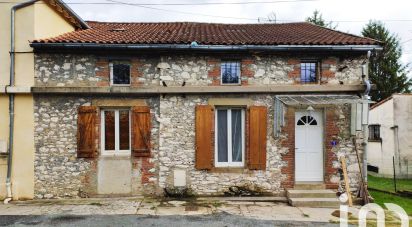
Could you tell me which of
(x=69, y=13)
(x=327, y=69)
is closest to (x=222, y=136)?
(x=327, y=69)

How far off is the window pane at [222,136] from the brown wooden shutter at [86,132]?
355 centimetres

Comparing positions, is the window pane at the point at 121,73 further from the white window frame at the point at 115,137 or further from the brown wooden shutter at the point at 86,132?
the brown wooden shutter at the point at 86,132

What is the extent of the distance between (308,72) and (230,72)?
7.57ft

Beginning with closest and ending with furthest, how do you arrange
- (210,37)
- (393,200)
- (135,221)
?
(135,221) < (393,200) < (210,37)

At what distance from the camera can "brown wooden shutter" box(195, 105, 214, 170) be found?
32.3 feet

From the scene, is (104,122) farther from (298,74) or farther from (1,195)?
(298,74)

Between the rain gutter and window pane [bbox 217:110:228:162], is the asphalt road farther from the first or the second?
the rain gutter

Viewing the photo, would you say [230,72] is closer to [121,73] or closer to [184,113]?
[184,113]

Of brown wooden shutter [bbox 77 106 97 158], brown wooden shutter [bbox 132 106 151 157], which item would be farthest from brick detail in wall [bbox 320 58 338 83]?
brown wooden shutter [bbox 77 106 97 158]

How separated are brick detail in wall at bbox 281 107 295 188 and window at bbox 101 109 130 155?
4.57 m

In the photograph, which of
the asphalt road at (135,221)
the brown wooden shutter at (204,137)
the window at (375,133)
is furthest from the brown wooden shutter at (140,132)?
the window at (375,133)

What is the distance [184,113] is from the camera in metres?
9.96

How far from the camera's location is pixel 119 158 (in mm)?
9891

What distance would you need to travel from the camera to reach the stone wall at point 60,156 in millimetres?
9758
